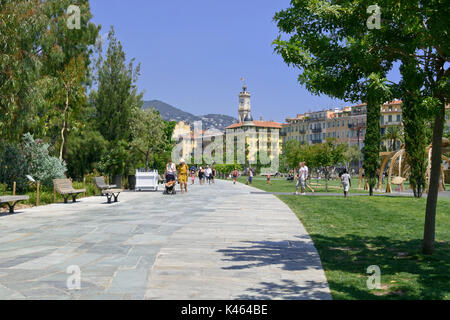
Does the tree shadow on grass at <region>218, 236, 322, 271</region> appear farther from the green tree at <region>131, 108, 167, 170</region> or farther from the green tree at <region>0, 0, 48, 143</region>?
the green tree at <region>131, 108, 167, 170</region>

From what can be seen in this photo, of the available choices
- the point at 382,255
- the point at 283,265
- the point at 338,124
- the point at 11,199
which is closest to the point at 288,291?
the point at 283,265

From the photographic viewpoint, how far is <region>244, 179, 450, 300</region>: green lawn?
5270 mm

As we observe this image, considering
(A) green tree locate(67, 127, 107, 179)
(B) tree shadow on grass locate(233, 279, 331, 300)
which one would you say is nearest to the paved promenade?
(B) tree shadow on grass locate(233, 279, 331, 300)

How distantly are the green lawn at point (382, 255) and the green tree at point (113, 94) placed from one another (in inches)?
651

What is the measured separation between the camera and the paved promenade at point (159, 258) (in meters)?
5.09

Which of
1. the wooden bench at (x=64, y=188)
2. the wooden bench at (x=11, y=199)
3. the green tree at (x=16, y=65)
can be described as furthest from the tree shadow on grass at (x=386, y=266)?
the green tree at (x=16, y=65)

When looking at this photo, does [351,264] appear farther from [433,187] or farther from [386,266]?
[433,187]

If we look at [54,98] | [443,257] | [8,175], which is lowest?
[443,257]

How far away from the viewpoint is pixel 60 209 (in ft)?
47.3

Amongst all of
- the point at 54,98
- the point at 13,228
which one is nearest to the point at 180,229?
the point at 13,228

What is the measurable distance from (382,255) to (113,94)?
22.0 m

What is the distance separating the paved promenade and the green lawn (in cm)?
30

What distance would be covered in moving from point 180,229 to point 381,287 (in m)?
5.32
